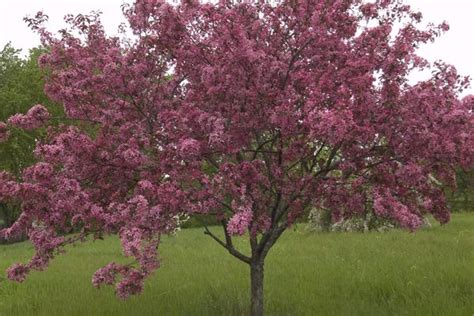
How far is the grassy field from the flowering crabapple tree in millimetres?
2767

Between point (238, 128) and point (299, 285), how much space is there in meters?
5.77

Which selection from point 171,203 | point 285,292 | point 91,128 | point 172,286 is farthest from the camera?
point 172,286

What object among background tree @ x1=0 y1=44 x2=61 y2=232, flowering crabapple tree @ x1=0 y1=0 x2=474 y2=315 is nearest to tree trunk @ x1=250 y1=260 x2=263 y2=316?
flowering crabapple tree @ x1=0 y1=0 x2=474 y2=315

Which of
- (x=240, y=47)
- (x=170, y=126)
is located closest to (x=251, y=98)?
(x=240, y=47)

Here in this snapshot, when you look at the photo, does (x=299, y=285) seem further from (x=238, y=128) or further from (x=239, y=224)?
(x=239, y=224)

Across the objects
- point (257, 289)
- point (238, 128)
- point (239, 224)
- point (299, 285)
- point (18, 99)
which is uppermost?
point (18, 99)

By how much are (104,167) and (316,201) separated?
2.90 meters

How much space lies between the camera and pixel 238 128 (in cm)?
696

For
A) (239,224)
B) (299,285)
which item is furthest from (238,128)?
(299,285)

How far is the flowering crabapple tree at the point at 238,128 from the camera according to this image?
6371 mm

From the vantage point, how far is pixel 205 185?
6543mm

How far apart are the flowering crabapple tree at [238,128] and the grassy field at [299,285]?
9.08 ft

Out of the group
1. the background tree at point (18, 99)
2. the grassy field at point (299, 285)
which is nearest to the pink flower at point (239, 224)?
the grassy field at point (299, 285)

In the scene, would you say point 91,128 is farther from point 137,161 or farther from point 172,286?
point 172,286
